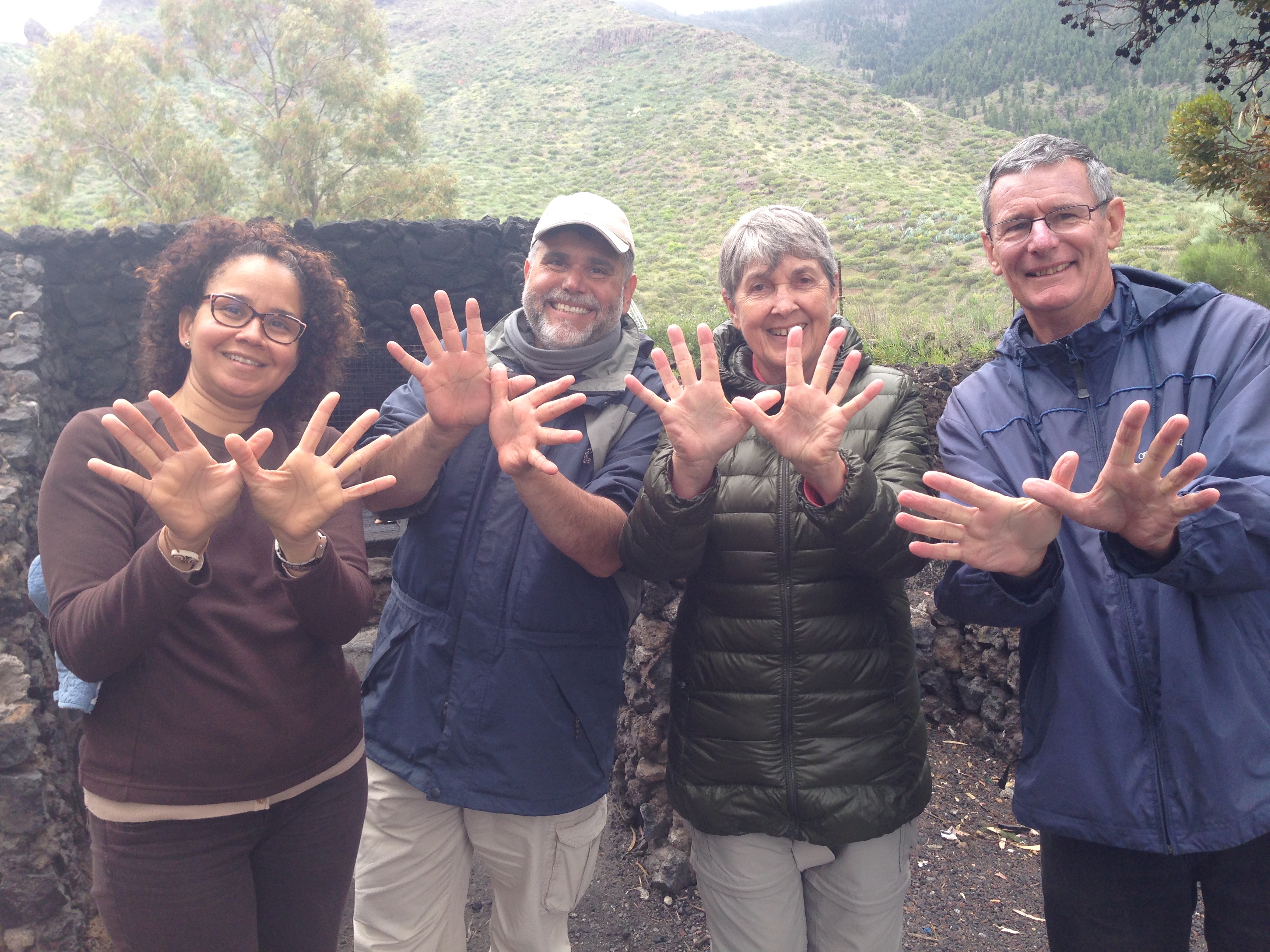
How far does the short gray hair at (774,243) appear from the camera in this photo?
179cm

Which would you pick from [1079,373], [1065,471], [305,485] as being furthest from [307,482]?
[1079,373]

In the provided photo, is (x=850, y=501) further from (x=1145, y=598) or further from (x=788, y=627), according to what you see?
(x=1145, y=598)

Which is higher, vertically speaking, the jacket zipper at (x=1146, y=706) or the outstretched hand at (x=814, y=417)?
the outstretched hand at (x=814, y=417)

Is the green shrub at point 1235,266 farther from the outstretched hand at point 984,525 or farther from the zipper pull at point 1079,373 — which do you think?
the outstretched hand at point 984,525

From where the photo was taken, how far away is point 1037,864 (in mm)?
3199

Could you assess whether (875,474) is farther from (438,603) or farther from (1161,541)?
(438,603)

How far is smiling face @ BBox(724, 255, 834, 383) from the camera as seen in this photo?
5.89 feet

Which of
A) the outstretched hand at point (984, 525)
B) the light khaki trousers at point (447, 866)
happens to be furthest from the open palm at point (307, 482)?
the outstretched hand at point (984, 525)

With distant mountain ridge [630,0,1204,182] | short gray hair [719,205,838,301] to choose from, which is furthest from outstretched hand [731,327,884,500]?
distant mountain ridge [630,0,1204,182]

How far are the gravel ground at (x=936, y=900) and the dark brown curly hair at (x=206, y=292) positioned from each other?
222cm

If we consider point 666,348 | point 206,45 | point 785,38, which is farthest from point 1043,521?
point 785,38

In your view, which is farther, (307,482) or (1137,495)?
(307,482)

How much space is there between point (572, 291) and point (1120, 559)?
4.42ft

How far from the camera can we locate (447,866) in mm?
1923
